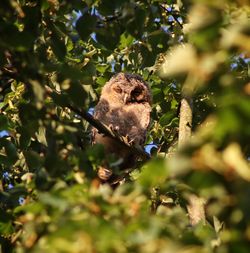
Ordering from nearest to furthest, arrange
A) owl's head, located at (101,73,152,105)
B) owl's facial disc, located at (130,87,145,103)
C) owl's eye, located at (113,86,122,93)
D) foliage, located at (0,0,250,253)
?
foliage, located at (0,0,250,253) < owl's head, located at (101,73,152,105) < owl's facial disc, located at (130,87,145,103) < owl's eye, located at (113,86,122,93)

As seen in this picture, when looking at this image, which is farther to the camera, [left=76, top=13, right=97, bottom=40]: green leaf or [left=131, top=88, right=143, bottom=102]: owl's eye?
[left=131, top=88, right=143, bottom=102]: owl's eye

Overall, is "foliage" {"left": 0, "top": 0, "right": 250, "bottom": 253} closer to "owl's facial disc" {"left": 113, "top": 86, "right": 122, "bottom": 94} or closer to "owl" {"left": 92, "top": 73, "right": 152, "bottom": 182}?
"owl" {"left": 92, "top": 73, "right": 152, "bottom": 182}

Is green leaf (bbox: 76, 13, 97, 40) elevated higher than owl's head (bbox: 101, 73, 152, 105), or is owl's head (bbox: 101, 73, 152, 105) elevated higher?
owl's head (bbox: 101, 73, 152, 105)

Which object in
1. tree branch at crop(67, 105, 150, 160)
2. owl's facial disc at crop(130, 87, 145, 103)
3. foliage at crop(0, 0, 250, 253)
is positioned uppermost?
owl's facial disc at crop(130, 87, 145, 103)

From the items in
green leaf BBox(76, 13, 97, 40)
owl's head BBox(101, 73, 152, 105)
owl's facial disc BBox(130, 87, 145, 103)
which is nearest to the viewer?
green leaf BBox(76, 13, 97, 40)

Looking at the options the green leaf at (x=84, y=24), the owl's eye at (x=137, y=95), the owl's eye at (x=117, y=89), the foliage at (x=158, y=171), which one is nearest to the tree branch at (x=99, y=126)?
the green leaf at (x=84, y=24)

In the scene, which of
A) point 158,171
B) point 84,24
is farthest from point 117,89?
point 158,171

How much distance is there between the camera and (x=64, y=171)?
1974 mm

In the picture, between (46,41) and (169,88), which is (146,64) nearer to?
(46,41)

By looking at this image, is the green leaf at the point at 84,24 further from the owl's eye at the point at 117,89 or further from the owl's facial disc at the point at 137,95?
the owl's eye at the point at 117,89

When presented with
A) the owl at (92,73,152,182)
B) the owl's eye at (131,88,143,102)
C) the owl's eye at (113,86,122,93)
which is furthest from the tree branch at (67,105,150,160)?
the owl's eye at (113,86,122,93)

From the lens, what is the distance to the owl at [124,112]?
Result: 594 centimetres

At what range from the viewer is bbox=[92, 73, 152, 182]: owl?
594 cm

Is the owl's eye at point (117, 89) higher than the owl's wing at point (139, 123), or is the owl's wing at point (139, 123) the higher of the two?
the owl's eye at point (117, 89)
